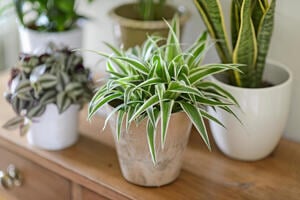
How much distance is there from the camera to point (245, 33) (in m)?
0.86

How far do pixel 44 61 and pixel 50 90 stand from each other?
6cm

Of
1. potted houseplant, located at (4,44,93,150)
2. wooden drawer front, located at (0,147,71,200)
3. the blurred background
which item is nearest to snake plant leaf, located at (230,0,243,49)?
the blurred background

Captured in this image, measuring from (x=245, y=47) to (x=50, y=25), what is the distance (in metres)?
0.53

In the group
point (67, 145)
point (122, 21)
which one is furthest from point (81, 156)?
point (122, 21)

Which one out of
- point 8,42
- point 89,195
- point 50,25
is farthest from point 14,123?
point 8,42

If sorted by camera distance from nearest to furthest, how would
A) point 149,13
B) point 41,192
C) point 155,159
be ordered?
point 155,159 → point 41,192 → point 149,13

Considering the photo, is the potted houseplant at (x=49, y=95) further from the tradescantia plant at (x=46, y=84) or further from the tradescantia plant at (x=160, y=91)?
the tradescantia plant at (x=160, y=91)

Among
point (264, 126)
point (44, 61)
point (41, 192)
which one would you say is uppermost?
point (44, 61)

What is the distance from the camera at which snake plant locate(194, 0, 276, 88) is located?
850 millimetres

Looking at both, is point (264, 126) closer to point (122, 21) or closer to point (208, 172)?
point (208, 172)

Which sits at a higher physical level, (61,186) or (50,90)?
(50,90)

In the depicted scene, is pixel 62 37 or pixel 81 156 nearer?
pixel 81 156

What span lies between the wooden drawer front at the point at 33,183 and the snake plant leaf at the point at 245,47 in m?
0.38

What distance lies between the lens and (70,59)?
37.9 inches
